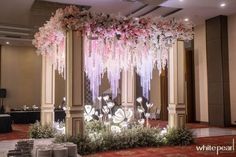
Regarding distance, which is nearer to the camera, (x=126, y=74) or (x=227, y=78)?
(x=126, y=74)

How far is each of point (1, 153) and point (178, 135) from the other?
12.9 feet

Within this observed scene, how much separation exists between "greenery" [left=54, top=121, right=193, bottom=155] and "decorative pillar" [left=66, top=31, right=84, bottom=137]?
10.9 inches

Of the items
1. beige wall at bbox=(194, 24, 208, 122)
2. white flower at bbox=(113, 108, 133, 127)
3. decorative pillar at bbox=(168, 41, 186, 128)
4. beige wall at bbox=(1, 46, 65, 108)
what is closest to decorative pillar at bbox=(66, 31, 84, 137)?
white flower at bbox=(113, 108, 133, 127)

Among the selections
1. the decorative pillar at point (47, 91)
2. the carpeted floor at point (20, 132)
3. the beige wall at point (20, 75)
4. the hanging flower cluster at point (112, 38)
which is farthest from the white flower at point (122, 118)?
the beige wall at point (20, 75)

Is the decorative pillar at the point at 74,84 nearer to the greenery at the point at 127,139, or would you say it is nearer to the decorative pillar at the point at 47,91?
the greenery at the point at 127,139

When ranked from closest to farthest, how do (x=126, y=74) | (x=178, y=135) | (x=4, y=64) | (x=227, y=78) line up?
(x=178, y=135)
(x=126, y=74)
(x=227, y=78)
(x=4, y=64)

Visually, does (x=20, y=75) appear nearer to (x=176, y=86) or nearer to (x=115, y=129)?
(x=115, y=129)

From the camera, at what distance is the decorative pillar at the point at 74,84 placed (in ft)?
21.3

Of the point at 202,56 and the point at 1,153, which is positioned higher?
the point at 202,56

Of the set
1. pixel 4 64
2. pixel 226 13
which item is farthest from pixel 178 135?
pixel 4 64

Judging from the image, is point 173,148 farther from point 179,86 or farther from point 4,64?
point 4,64

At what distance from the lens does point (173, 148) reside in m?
6.80

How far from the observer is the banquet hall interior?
6543mm

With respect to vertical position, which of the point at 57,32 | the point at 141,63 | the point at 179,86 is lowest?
the point at 179,86
